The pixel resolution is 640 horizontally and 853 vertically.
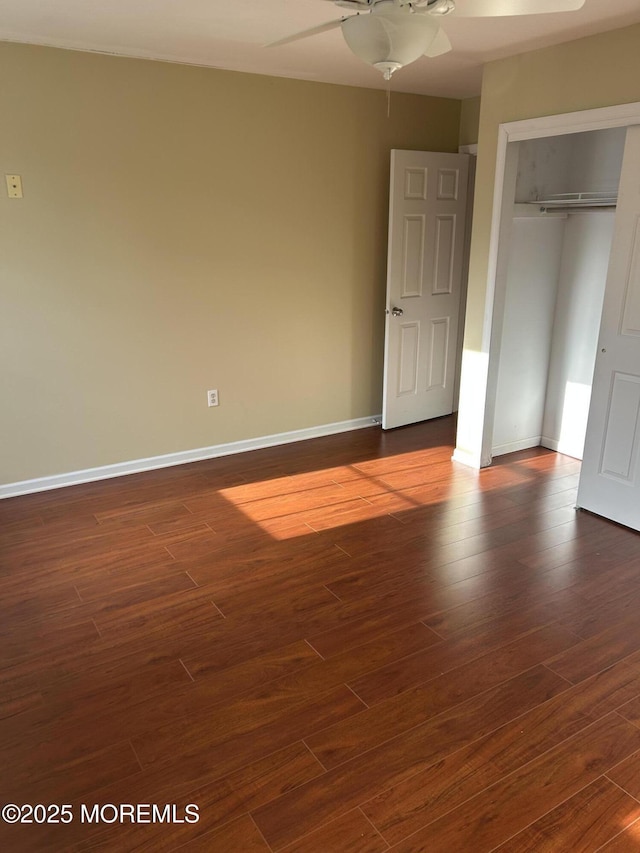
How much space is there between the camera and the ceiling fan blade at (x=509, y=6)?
172 centimetres

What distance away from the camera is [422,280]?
16.0 ft

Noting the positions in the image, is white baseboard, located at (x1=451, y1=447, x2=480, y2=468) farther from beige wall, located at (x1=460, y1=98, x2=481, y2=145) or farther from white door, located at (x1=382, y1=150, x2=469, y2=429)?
beige wall, located at (x1=460, y1=98, x2=481, y2=145)

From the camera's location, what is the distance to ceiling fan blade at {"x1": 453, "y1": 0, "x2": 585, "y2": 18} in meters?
1.72

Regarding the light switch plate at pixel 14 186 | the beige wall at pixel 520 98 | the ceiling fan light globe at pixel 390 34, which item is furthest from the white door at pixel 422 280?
the ceiling fan light globe at pixel 390 34

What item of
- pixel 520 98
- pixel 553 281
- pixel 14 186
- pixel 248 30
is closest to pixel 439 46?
pixel 248 30

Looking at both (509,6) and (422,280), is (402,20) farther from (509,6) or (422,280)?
(422,280)

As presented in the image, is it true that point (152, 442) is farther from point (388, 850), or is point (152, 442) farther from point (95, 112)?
point (388, 850)

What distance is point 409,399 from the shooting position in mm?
5070

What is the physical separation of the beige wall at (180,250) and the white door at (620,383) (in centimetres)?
192

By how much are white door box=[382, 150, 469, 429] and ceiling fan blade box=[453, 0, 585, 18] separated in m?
2.72

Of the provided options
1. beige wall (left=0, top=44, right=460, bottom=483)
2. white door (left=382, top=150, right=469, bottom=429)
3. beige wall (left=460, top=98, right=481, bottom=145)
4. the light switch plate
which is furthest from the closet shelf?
the light switch plate

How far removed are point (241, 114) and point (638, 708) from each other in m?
3.73

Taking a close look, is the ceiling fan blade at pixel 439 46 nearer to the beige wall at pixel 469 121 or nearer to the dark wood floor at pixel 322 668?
the dark wood floor at pixel 322 668

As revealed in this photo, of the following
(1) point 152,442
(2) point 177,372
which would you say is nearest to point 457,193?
(2) point 177,372
